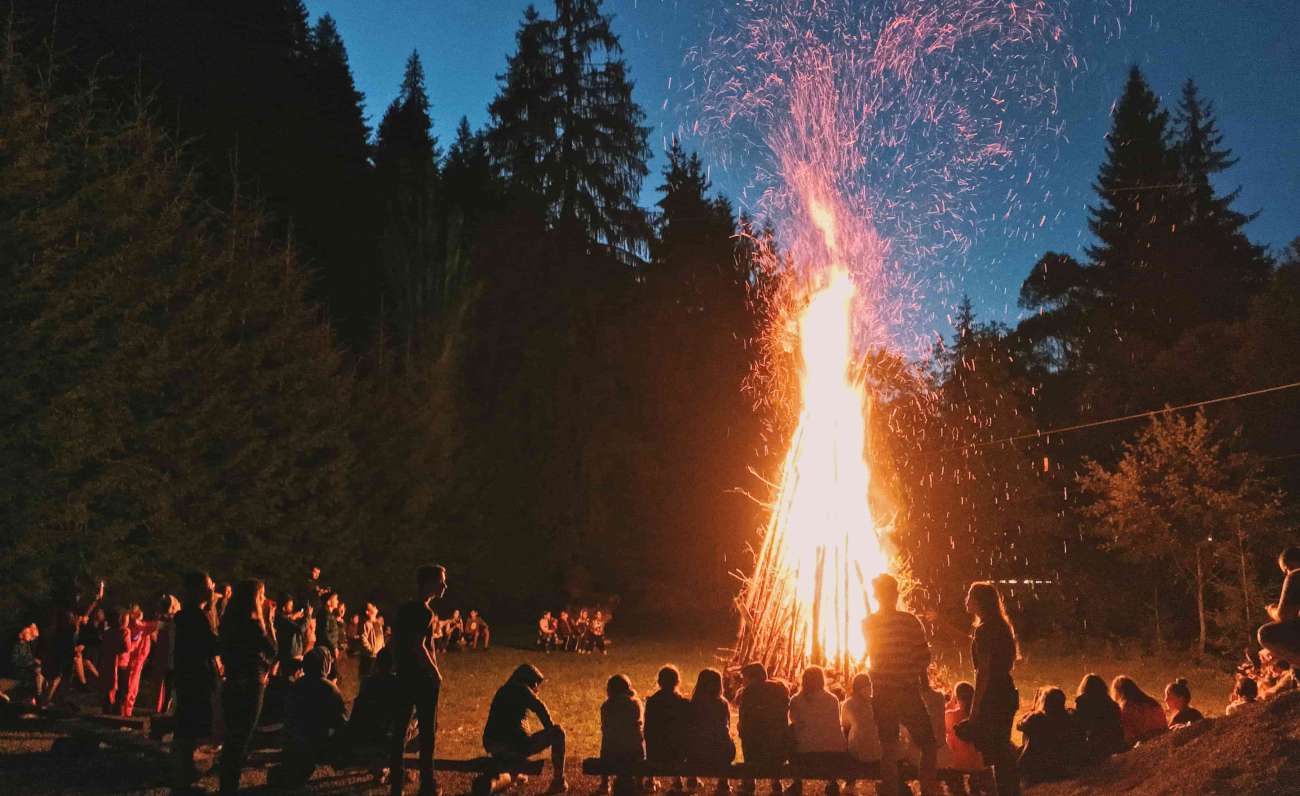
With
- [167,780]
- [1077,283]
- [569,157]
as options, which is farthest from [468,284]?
[1077,283]

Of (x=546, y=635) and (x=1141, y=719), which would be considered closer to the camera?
(x=1141, y=719)

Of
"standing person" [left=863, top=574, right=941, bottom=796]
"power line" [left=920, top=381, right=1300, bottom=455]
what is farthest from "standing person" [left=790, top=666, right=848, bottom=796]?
"power line" [left=920, top=381, right=1300, bottom=455]

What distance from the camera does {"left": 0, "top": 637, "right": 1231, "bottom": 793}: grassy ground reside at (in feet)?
24.8

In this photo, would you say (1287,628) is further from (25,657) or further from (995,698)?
(25,657)

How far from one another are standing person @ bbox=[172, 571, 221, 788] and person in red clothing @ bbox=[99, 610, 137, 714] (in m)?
5.07

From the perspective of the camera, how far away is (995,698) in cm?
633

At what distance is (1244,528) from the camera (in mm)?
22812

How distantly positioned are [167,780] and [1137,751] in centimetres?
759

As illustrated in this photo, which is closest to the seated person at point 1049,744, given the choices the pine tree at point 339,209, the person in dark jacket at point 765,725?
the person in dark jacket at point 765,725

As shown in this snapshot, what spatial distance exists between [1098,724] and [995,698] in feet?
6.27

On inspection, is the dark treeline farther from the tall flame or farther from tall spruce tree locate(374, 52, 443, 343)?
the tall flame

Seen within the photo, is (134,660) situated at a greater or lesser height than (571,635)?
greater

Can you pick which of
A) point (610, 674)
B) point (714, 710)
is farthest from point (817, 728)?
point (610, 674)

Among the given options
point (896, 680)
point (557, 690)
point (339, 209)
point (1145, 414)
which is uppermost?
point (339, 209)
